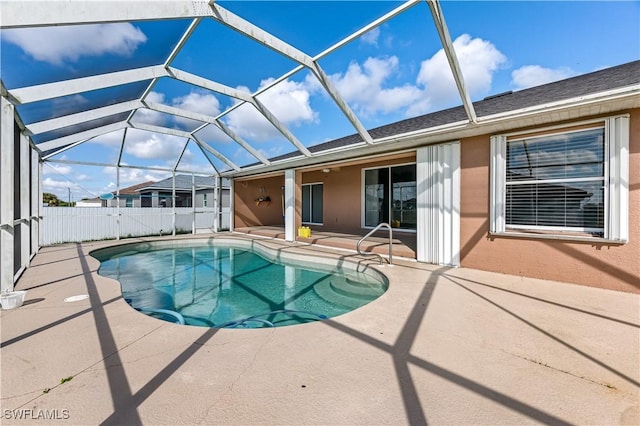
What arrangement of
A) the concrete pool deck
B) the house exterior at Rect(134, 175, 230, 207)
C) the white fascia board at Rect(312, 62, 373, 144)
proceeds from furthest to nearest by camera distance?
the house exterior at Rect(134, 175, 230, 207)
the white fascia board at Rect(312, 62, 373, 144)
the concrete pool deck

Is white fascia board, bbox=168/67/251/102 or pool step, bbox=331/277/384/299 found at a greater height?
white fascia board, bbox=168/67/251/102

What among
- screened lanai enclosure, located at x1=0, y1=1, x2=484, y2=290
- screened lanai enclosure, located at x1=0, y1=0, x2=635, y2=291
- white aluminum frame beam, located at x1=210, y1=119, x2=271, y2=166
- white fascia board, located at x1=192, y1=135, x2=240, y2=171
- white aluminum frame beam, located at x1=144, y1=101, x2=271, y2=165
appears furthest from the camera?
white fascia board, located at x1=192, y1=135, x2=240, y2=171

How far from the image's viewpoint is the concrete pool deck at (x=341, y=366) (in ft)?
5.38

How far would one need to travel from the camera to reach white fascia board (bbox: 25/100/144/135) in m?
5.66

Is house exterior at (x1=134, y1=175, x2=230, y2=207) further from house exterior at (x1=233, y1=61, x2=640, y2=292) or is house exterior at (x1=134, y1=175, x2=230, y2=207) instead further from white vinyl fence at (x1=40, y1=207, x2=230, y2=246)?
house exterior at (x1=233, y1=61, x2=640, y2=292)

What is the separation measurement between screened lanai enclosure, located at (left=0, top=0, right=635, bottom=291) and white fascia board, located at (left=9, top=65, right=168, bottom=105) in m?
0.02

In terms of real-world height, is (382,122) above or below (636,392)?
above

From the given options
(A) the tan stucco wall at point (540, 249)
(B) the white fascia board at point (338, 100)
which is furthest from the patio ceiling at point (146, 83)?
(A) the tan stucco wall at point (540, 249)

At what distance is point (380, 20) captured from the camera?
3902mm

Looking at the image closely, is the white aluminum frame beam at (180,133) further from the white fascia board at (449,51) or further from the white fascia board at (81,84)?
the white fascia board at (449,51)

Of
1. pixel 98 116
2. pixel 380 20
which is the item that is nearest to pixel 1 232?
pixel 98 116

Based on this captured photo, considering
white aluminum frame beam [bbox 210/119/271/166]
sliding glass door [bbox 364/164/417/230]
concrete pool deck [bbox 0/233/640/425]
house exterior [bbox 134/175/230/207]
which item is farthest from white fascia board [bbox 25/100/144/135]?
sliding glass door [bbox 364/164/417/230]

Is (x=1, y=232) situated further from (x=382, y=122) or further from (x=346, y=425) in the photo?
(x=382, y=122)

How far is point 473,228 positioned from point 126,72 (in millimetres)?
7463
